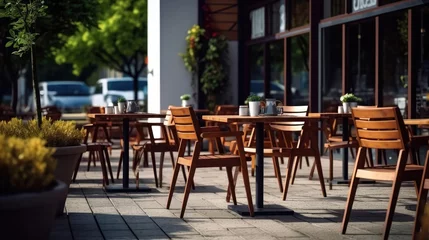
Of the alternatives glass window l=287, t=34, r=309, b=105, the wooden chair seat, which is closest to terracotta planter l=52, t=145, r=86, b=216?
the wooden chair seat

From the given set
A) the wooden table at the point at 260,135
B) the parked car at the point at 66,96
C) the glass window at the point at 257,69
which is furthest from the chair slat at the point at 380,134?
the parked car at the point at 66,96

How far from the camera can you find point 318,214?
813 cm

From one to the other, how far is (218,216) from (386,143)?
189 centimetres

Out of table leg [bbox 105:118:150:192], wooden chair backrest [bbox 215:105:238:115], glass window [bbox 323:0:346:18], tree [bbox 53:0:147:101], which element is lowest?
table leg [bbox 105:118:150:192]

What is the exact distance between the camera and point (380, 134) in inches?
262

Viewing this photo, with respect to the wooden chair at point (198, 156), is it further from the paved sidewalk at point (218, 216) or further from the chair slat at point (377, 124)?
the chair slat at point (377, 124)

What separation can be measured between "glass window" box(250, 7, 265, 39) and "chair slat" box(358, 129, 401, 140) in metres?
10.9

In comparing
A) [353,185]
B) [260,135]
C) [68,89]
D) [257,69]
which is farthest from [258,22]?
[68,89]

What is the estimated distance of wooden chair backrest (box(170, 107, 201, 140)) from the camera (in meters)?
8.00

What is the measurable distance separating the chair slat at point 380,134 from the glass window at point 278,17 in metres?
9.87

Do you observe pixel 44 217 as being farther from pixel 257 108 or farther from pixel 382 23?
pixel 382 23

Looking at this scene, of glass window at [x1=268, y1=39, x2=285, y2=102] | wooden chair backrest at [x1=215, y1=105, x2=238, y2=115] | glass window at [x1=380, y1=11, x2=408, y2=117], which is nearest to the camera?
glass window at [x1=380, y1=11, x2=408, y2=117]

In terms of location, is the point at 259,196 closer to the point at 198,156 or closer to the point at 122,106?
the point at 198,156

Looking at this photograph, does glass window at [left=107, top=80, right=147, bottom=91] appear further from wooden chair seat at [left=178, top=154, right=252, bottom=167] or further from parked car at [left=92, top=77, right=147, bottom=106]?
wooden chair seat at [left=178, top=154, right=252, bottom=167]
